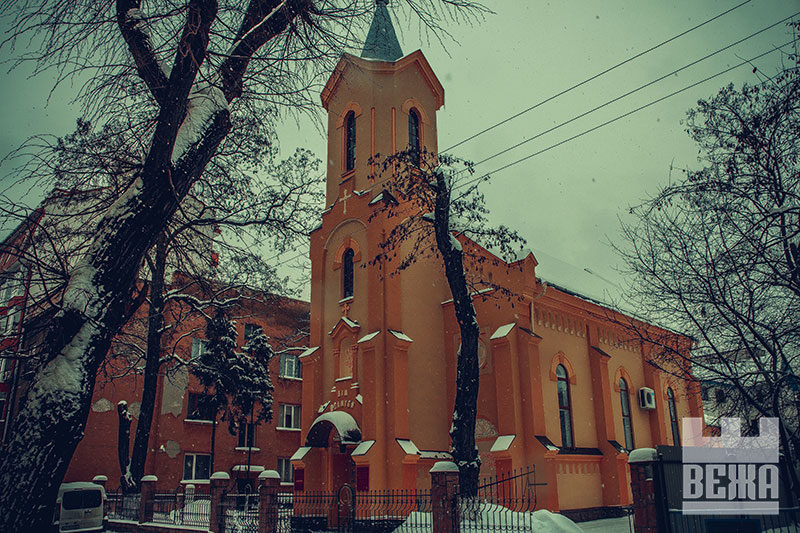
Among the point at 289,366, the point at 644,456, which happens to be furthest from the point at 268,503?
the point at 289,366

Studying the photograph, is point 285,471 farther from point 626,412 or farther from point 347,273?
point 626,412

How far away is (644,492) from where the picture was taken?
8812 mm

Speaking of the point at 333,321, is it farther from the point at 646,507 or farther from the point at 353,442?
the point at 646,507

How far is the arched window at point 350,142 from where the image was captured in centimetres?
1989

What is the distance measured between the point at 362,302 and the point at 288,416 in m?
16.9

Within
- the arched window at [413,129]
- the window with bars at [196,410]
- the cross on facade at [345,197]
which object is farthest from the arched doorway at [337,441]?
the window with bars at [196,410]

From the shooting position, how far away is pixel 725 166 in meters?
9.43

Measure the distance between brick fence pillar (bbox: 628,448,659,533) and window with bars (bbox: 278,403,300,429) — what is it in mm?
24923

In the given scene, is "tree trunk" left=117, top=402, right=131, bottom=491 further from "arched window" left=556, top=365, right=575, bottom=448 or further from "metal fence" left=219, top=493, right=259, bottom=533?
"arched window" left=556, top=365, right=575, bottom=448

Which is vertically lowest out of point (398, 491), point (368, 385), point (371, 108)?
point (398, 491)

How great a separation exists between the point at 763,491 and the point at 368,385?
957 cm

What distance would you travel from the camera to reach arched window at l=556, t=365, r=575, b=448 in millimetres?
17766

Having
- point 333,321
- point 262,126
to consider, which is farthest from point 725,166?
point 333,321

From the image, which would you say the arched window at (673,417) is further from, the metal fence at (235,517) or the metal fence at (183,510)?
the metal fence at (183,510)
